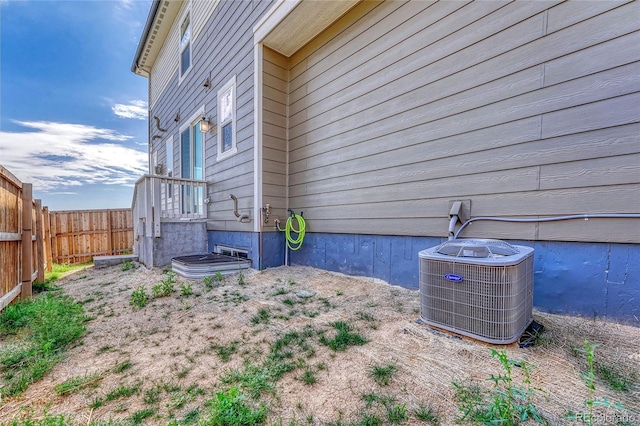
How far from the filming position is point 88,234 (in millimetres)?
7973

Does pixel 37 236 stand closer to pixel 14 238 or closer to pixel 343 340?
pixel 14 238

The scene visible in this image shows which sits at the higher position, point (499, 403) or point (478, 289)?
point (478, 289)

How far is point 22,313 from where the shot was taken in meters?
2.57

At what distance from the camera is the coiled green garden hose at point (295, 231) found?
439cm

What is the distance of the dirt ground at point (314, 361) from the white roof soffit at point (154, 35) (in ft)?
26.7

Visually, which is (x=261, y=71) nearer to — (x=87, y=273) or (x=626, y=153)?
(x=626, y=153)

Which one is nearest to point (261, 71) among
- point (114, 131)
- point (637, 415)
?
point (637, 415)

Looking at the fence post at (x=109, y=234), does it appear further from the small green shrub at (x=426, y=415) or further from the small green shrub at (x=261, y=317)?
the small green shrub at (x=426, y=415)

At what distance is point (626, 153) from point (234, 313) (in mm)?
3368

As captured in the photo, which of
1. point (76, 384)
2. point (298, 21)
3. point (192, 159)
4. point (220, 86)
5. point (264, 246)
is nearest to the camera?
point (76, 384)

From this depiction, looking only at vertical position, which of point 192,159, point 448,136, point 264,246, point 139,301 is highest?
point 192,159

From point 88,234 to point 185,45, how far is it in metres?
6.19

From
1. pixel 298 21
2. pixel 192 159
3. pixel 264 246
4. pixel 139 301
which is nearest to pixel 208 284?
pixel 139 301

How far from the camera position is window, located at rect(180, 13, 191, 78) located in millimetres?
6800
